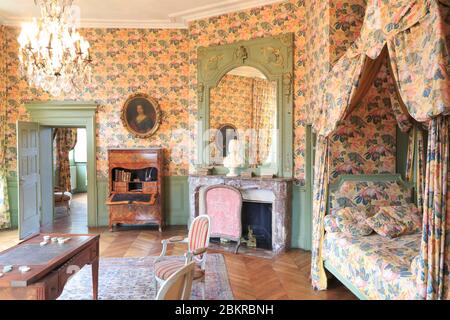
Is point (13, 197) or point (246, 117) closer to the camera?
point (246, 117)

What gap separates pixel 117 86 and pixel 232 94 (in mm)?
2393

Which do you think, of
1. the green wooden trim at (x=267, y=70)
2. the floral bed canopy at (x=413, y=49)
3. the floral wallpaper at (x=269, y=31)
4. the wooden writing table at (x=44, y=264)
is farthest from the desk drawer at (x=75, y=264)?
the floral wallpaper at (x=269, y=31)

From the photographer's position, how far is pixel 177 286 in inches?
79.9

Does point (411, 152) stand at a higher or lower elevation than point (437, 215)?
higher

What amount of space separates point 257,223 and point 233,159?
1142mm

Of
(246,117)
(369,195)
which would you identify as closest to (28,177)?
(246,117)

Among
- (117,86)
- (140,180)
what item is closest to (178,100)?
(117,86)

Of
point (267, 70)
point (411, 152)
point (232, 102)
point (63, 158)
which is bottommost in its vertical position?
point (63, 158)

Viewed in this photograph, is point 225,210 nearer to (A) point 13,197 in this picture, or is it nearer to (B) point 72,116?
A: (B) point 72,116

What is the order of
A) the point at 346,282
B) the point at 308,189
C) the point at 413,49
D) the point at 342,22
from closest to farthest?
1. the point at 413,49
2. the point at 346,282
3. the point at 342,22
4. the point at 308,189

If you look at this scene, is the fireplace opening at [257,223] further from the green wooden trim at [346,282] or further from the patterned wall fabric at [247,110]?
the green wooden trim at [346,282]

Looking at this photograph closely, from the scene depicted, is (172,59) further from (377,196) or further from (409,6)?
(409,6)

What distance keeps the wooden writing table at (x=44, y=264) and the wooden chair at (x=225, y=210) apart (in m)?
2.46

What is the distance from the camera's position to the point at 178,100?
22.4ft
